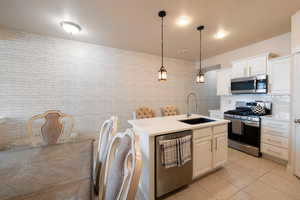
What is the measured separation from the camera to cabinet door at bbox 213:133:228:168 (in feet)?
6.31

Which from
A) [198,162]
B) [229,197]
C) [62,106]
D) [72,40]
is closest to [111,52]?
[72,40]

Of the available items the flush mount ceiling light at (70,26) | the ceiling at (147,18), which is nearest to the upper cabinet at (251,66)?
the ceiling at (147,18)

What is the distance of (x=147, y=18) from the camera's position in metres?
2.06

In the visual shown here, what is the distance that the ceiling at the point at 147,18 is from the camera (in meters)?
1.74

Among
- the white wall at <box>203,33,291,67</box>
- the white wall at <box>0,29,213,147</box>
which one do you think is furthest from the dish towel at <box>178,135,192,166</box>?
the white wall at <box>203,33,291,67</box>

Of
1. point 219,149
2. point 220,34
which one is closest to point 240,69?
point 220,34

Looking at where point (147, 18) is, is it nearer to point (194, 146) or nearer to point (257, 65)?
point (194, 146)

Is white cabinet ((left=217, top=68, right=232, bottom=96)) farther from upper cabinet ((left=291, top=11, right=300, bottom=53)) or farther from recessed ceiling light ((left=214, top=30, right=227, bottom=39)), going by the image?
upper cabinet ((left=291, top=11, right=300, bottom=53))

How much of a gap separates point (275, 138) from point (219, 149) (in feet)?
4.32

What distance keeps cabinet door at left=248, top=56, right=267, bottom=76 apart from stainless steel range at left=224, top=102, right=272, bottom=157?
0.78m

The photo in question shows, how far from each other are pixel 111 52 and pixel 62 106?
1.90 meters

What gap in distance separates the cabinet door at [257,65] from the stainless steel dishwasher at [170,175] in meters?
2.50

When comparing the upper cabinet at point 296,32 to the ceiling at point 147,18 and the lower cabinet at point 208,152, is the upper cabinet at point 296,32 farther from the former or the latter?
the lower cabinet at point 208,152

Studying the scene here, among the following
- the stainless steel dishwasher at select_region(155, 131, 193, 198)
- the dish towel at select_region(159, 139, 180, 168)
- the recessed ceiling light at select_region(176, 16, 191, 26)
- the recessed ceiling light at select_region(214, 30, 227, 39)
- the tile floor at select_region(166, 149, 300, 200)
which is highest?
the recessed ceiling light at select_region(214, 30, 227, 39)
